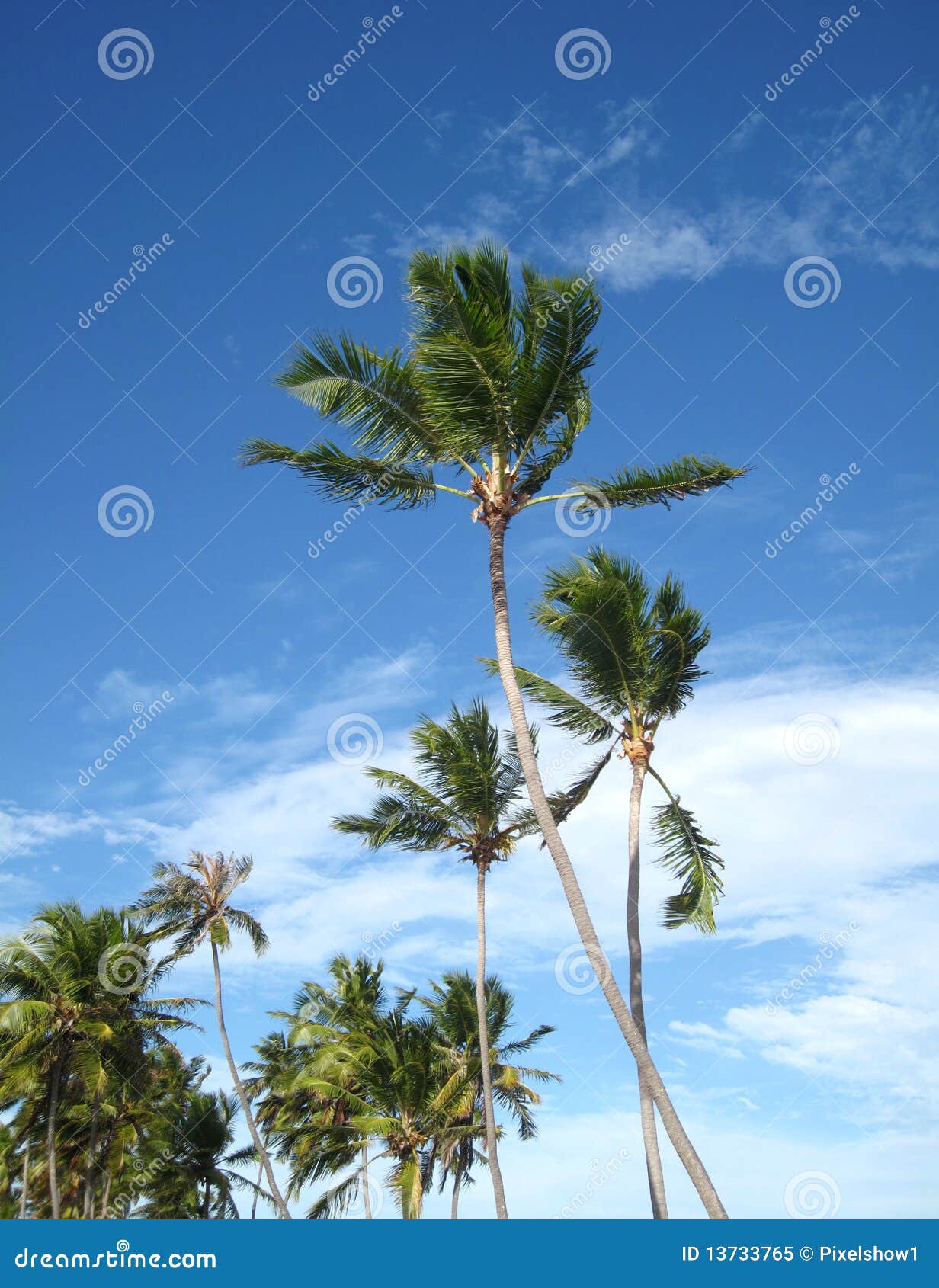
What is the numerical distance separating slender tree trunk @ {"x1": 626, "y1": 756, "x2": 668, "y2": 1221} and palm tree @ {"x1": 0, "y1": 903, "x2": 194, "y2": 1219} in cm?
1801

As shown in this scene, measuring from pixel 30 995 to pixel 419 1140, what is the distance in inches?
457

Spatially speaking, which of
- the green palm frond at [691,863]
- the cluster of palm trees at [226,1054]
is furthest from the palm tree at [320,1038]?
the green palm frond at [691,863]

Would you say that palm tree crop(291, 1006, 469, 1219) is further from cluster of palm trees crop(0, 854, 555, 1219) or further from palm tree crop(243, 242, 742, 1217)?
palm tree crop(243, 242, 742, 1217)

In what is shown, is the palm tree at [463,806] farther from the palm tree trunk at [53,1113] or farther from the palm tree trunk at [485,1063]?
the palm tree trunk at [53,1113]

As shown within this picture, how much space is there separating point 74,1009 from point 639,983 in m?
19.8

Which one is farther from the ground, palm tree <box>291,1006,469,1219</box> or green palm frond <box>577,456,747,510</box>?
green palm frond <box>577,456,747,510</box>

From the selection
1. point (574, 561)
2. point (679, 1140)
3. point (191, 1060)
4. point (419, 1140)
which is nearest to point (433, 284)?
point (574, 561)

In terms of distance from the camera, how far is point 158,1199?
4219cm

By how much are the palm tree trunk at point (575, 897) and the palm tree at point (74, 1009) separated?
2048 centimetres

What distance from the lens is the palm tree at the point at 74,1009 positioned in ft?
91.1

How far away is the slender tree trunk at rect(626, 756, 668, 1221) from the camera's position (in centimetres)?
1458

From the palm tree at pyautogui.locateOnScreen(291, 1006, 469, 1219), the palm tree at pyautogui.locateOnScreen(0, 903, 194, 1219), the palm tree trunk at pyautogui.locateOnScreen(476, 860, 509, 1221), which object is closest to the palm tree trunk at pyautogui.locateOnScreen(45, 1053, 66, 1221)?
the palm tree at pyautogui.locateOnScreen(0, 903, 194, 1219)

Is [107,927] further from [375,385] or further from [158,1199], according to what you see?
[375,385]

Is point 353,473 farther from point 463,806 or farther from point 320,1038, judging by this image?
point 320,1038
